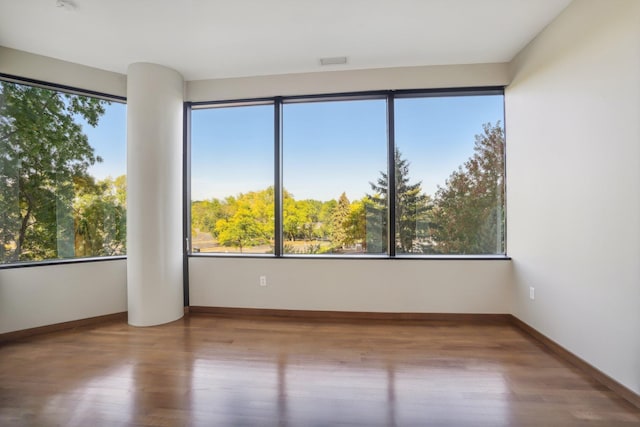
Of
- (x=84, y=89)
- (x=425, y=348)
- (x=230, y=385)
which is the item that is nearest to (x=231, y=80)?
(x=84, y=89)

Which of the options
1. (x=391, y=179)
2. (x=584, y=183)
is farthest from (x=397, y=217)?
(x=584, y=183)

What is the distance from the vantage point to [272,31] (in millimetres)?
2633

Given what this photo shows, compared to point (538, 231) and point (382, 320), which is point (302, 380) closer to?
point (382, 320)

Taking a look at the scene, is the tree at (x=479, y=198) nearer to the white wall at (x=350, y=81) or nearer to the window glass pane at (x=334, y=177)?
the white wall at (x=350, y=81)

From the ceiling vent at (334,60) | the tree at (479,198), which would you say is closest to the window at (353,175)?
the tree at (479,198)

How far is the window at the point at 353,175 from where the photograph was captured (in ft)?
11.0

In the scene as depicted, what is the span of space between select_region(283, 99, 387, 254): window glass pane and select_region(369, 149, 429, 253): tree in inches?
1.0

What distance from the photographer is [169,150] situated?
3275 millimetres

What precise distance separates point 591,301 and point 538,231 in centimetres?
76

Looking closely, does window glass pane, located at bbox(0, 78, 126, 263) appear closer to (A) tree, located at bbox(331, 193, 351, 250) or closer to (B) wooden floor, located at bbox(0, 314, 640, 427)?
(B) wooden floor, located at bbox(0, 314, 640, 427)

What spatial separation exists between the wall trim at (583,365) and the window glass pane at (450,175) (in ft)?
2.91

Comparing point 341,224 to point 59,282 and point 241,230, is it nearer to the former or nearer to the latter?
point 241,230

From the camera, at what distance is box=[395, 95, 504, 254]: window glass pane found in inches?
131

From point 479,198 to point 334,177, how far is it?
5.55ft
